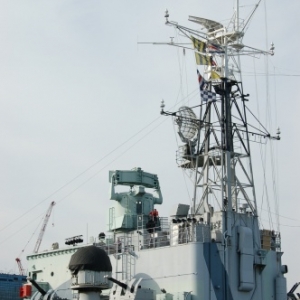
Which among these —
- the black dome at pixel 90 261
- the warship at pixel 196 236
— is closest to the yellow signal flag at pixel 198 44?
the warship at pixel 196 236

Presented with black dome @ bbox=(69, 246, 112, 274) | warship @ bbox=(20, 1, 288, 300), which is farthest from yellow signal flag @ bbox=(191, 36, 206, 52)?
black dome @ bbox=(69, 246, 112, 274)

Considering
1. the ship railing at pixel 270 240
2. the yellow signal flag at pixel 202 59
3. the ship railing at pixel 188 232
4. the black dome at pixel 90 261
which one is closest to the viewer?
the black dome at pixel 90 261

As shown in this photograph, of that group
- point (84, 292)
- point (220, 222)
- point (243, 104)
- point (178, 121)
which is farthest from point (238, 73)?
point (84, 292)

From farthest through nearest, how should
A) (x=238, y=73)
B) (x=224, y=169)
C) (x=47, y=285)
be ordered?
(x=47, y=285) → (x=238, y=73) → (x=224, y=169)

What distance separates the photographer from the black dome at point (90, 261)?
3066cm

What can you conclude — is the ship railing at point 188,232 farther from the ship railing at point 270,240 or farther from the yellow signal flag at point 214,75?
the yellow signal flag at point 214,75

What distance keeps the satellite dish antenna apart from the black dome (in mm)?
7648

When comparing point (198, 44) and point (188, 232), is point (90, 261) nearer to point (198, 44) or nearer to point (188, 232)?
point (188, 232)

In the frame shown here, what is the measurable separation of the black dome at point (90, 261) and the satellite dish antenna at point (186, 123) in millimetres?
7648

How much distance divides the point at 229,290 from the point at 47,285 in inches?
475

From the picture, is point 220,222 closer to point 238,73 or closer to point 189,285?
point 189,285

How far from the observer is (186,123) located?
116 ft

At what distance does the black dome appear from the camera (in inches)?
1207

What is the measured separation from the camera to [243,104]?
117 ft
